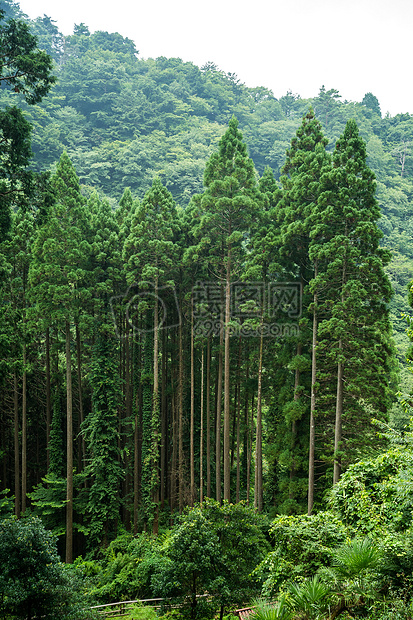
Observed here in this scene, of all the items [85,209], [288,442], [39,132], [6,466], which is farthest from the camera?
[39,132]

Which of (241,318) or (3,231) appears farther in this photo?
(241,318)

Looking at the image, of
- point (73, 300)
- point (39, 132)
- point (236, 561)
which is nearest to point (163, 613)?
point (236, 561)

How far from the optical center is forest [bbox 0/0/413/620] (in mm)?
6789

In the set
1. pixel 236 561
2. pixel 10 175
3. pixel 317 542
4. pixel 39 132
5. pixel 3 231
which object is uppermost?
pixel 39 132

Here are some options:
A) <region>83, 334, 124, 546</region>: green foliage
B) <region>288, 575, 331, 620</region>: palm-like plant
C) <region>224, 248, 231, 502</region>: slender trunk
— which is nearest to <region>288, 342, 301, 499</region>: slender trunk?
<region>224, 248, 231, 502</region>: slender trunk

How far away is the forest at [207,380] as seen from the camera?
22.3 ft

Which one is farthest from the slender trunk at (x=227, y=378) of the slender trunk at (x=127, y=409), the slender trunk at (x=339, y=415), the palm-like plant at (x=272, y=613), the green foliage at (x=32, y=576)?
the palm-like plant at (x=272, y=613)

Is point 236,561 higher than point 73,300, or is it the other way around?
point 73,300

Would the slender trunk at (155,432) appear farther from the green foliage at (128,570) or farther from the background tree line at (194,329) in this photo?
the green foliage at (128,570)

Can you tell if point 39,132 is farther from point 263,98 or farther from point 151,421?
point 263,98

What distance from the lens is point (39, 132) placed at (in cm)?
3803

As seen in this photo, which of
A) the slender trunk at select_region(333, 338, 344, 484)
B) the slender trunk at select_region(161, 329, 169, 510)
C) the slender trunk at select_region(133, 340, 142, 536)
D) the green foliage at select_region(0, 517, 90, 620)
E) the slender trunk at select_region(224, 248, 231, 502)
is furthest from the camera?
the slender trunk at select_region(161, 329, 169, 510)

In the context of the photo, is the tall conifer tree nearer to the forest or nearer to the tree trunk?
the forest

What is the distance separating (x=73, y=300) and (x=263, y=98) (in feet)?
192
